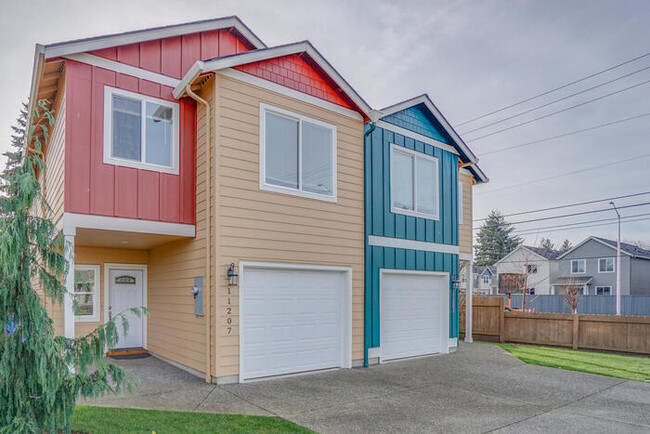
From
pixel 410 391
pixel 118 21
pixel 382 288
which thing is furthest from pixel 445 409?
pixel 118 21

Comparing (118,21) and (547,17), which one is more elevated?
(547,17)

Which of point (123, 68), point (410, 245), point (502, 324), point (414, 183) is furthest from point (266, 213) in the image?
point (502, 324)

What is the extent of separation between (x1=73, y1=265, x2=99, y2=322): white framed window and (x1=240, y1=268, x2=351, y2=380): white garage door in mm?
4677

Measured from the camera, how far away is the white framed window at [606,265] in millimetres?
33612

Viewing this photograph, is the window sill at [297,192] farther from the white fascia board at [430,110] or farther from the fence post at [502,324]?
the fence post at [502,324]

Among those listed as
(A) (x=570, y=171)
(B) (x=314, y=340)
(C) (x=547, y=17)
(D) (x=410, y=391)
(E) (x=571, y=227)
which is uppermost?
(C) (x=547, y=17)

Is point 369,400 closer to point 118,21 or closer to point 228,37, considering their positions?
point 228,37

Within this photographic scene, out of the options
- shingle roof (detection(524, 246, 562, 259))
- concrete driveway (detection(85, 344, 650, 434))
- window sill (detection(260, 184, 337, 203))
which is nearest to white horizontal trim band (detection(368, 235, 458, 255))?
window sill (detection(260, 184, 337, 203))

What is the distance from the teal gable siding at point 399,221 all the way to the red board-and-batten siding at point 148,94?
201cm

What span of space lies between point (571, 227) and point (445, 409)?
28233 millimetres

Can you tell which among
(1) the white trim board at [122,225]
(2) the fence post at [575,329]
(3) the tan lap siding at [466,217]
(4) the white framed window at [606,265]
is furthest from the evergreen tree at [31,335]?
(4) the white framed window at [606,265]

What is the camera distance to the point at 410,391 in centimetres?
733

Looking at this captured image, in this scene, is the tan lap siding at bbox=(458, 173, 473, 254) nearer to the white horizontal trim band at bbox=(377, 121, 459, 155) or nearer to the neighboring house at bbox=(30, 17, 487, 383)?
the white horizontal trim band at bbox=(377, 121, 459, 155)

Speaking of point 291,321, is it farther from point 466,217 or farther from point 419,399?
point 466,217
